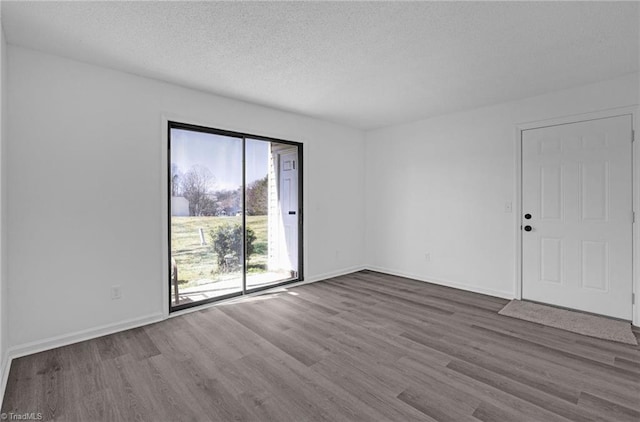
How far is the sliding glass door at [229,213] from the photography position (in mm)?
3559

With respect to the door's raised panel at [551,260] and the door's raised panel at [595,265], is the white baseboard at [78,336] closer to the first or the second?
the door's raised panel at [551,260]

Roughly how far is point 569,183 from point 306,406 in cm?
370

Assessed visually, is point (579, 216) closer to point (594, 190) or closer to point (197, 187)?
point (594, 190)

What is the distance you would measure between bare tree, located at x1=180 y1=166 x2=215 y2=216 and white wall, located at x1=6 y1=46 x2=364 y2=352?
0.32 metres

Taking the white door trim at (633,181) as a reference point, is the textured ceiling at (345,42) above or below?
above

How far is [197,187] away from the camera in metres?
3.66

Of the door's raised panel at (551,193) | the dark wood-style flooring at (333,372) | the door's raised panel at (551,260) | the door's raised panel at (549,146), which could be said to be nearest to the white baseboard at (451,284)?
the door's raised panel at (551,260)

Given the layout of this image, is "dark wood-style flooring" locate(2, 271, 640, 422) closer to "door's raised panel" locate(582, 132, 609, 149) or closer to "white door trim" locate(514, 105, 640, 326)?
"white door trim" locate(514, 105, 640, 326)

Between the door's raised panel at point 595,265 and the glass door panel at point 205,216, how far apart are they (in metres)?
4.04

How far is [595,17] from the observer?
219 cm

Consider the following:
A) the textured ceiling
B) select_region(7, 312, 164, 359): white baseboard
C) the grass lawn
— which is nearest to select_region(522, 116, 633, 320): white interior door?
the textured ceiling

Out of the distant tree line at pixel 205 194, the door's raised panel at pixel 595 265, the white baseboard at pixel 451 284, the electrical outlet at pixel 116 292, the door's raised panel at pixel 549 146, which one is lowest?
the white baseboard at pixel 451 284

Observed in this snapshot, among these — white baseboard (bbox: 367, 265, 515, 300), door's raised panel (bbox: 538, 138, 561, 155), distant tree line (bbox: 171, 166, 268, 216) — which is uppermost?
door's raised panel (bbox: 538, 138, 561, 155)

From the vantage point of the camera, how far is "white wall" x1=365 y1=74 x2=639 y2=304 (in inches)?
151
